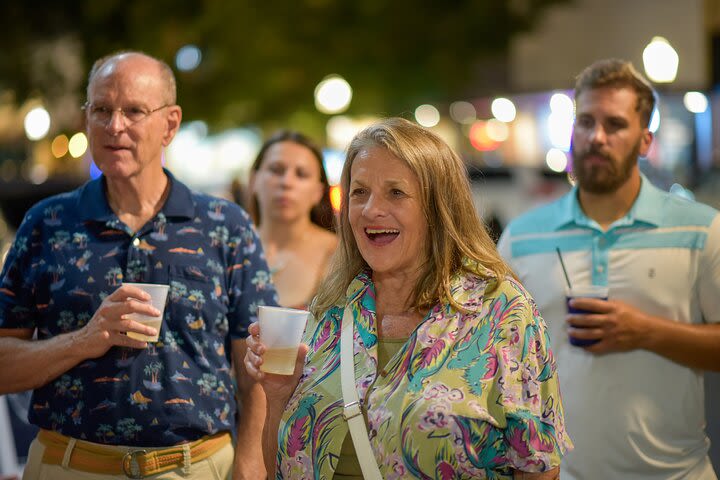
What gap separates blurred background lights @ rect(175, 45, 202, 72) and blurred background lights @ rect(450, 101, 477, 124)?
7.55 meters

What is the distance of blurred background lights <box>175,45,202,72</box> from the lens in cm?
2147

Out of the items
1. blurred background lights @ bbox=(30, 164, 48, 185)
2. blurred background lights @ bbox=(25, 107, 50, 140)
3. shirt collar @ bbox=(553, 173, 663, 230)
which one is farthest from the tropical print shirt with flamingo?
blurred background lights @ bbox=(30, 164, 48, 185)

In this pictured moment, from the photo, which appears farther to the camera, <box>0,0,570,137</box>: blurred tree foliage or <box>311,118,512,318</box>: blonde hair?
<box>0,0,570,137</box>: blurred tree foliage

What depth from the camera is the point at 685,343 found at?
4.40 metres

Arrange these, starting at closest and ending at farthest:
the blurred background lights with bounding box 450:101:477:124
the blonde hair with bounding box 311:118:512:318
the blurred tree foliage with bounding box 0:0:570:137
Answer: the blonde hair with bounding box 311:118:512:318, the blurred tree foliage with bounding box 0:0:570:137, the blurred background lights with bounding box 450:101:477:124

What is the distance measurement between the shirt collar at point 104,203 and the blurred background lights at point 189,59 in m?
17.9

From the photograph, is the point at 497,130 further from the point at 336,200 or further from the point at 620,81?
the point at 620,81

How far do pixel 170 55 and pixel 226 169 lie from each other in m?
9.52

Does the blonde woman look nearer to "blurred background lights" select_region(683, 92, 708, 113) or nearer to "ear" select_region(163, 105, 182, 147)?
"ear" select_region(163, 105, 182, 147)

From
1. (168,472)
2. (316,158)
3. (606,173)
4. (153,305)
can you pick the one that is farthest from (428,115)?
(153,305)

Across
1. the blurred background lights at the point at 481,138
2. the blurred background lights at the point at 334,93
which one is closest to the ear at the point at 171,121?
the blurred background lights at the point at 334,93

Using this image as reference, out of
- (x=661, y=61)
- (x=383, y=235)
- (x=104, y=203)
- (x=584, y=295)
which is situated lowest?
(x=584, y=295)

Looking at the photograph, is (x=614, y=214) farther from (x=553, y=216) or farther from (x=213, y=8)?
(x=213, y=8)

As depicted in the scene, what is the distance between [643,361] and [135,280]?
2.32 m
